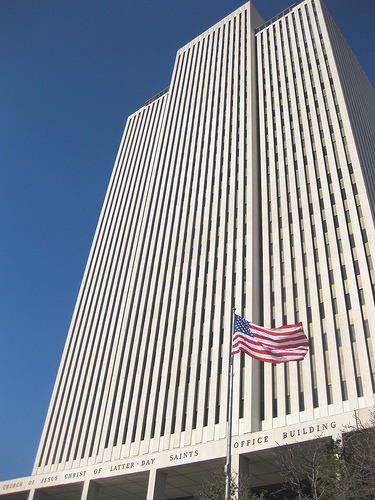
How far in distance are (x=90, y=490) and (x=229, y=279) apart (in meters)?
23.5

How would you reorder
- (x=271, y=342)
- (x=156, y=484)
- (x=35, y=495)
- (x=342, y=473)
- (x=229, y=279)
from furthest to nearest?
(x=35, y=495) < (x=229, y=279) < (x=156, y=484) < (x=271, y=342) < (x=342, y=473)

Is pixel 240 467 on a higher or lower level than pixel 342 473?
higher

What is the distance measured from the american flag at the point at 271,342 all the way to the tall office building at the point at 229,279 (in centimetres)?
914

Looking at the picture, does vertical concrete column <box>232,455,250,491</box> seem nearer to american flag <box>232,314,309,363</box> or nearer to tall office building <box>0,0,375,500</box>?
tall office building <box>0,0,375,500</box>

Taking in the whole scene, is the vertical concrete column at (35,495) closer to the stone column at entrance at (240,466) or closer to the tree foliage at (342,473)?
the stone column at entrance at (240,466)

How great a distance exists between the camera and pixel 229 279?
159 feet

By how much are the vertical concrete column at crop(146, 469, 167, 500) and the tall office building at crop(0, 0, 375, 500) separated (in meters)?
0.16

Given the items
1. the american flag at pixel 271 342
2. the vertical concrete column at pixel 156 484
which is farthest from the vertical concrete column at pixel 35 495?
the american flag at pixel 271 342

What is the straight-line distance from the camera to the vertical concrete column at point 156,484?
39.4m

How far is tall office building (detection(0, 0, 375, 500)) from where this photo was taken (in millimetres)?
38250

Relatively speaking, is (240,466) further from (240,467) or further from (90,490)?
(90,490)

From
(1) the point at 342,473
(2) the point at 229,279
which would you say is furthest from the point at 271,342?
(2) the point at 229,279

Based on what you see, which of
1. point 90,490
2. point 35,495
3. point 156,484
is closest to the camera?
point 156,484

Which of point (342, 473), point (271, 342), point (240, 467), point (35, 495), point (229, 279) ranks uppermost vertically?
point (229, 279)
